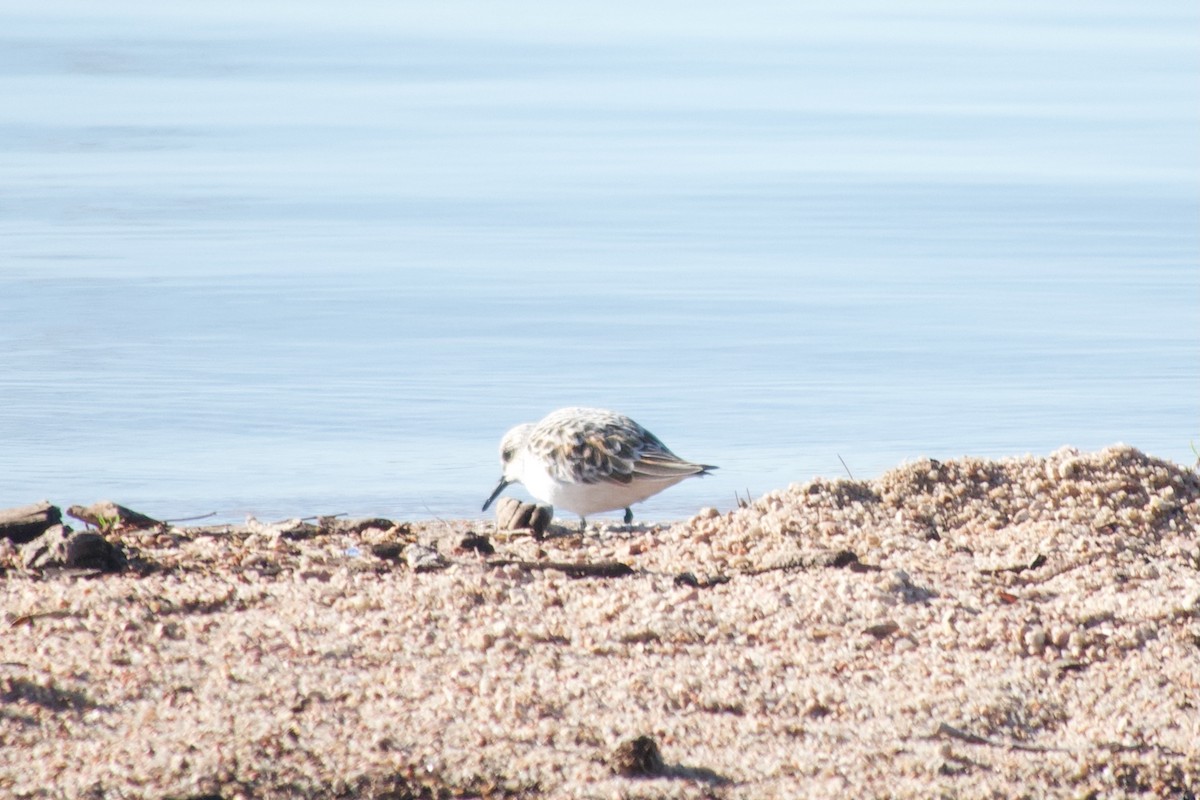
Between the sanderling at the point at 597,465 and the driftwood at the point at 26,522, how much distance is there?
2.20m

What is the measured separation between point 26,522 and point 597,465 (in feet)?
7.80

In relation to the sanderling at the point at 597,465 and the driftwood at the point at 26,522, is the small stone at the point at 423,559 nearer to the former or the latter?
the driftwood at the point at 26,522

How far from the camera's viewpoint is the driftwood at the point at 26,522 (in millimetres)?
6598

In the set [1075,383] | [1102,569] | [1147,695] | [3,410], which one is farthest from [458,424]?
[1147,695]

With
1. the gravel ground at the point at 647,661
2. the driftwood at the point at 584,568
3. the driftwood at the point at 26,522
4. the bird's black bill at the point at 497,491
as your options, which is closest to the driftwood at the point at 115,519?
the gravel ground at the point at 647,661

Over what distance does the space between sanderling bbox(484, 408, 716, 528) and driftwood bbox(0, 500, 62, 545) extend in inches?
86.6

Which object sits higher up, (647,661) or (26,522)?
(26,522)

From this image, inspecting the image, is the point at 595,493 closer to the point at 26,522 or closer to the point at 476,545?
the point at 476,545

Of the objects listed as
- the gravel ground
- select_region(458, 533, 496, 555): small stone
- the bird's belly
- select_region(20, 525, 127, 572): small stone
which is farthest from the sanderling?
select_region(20, 525, 127, 572): small stone

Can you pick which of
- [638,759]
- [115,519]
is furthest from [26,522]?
[638,759]

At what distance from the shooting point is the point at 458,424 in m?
11.0

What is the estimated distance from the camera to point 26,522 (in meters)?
6.65

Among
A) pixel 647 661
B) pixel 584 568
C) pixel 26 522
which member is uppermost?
pixel 26 522

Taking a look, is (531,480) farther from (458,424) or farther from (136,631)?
(136,631)
